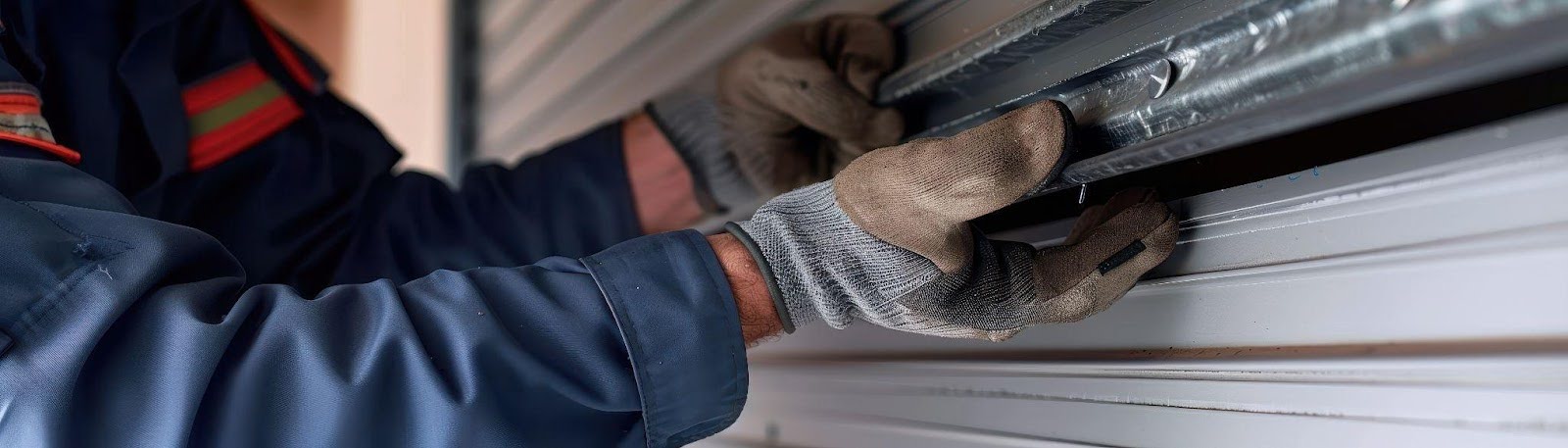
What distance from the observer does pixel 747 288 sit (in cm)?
→ 112

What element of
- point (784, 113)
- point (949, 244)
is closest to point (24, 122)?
point (784, 113)

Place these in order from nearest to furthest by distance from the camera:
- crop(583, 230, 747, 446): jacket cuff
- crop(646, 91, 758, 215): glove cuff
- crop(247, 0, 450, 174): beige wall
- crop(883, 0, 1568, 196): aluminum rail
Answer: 1. crop(883, 0, 1568, 196): aluminum rail
2. crop(583, 230, 747, 446): jacket cuff
3. crop(646, 91, 758, 215): glove cuff
4. crop(247, 0, 450, 174): beige wall

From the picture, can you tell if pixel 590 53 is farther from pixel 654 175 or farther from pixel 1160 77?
pixel 1160 77

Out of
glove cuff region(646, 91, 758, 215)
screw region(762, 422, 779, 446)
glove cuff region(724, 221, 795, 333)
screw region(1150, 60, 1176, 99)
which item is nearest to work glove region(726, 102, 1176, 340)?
glove cuff region(724, 221, 795, 333)

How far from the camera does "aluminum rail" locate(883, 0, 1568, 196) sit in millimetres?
652

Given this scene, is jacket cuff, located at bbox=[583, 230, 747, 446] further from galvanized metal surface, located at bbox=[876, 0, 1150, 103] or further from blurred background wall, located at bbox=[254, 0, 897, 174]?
blurred background wall, located at bbox=[254, 0, 897, 174]

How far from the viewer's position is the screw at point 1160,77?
0.97m

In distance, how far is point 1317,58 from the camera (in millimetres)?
750

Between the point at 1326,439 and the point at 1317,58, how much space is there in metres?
0.44

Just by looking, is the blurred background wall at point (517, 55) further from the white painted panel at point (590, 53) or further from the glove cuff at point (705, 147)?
the glove cuff at point (705, 147)

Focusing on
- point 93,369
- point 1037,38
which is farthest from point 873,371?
point 93,369

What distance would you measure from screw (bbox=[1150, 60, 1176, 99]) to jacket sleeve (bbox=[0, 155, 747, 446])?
50 centimetres

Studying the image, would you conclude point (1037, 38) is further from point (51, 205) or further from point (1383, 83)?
point (51, 205)

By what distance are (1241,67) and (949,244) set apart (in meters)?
0.32
